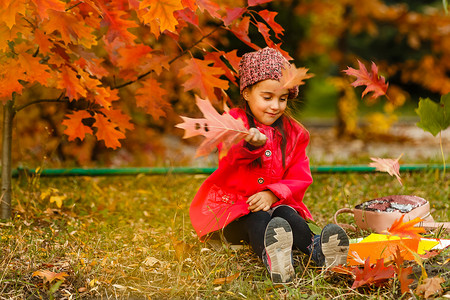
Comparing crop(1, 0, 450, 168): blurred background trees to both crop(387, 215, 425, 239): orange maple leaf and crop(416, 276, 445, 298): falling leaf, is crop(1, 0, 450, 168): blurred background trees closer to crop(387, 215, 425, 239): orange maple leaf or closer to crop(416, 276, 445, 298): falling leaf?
crop(387, 215, 425, 239): orange maple leaf

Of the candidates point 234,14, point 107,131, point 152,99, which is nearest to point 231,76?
point 234,14

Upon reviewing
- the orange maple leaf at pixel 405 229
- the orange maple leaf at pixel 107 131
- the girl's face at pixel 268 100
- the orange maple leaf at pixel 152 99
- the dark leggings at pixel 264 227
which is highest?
the girl's face at pixel 268 100

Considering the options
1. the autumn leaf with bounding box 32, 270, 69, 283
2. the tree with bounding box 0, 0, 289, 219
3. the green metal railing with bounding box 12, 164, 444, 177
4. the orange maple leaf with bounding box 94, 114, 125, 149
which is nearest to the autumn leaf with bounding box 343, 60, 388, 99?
the tree with bounding box 0, 0, 289, 219

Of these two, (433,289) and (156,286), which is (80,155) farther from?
(433,289)

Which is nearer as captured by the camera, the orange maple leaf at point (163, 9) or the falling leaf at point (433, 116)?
the orange maple leaf at point (163, 9)

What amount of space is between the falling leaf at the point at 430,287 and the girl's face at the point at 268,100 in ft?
3.13

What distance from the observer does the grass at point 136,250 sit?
6.89ft

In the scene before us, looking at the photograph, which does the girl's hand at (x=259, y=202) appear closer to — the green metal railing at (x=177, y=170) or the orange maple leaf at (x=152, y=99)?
the orange maple leaf at (x=152, y=99)

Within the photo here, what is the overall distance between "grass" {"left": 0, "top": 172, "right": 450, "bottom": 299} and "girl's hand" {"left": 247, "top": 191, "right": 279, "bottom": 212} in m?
0.24

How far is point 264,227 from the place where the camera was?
2.32 meters

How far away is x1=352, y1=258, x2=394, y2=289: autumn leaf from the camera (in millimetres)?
2023

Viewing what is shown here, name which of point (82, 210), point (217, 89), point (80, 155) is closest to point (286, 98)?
point (217, 89)

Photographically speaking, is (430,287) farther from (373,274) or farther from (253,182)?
(253,182)

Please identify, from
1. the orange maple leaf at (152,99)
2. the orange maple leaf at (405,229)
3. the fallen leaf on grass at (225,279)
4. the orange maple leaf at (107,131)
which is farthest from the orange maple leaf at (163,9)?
the orange maple leaf at (405,229)
